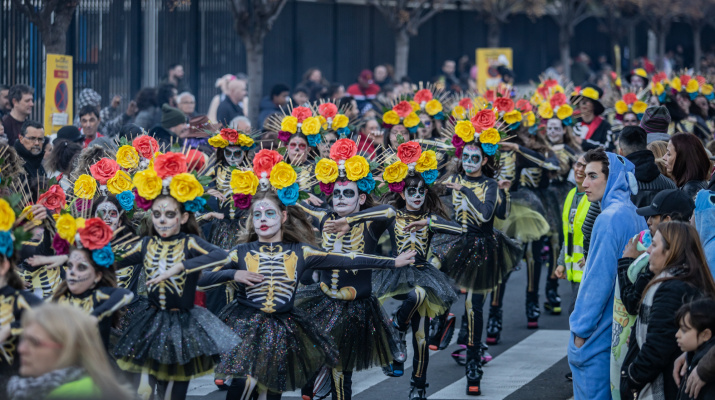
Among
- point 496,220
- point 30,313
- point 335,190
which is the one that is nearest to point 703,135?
point 496,220

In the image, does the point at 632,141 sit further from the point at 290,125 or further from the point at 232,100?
the point at 232,100

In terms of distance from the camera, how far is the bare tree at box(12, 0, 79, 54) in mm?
14234

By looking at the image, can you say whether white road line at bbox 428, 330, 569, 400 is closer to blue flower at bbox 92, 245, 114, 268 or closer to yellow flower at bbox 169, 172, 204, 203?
yellow flower at bbox 169, 172, 204, 203

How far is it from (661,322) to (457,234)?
11.3 feet

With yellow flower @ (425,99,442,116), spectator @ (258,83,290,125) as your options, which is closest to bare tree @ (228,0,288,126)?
spectator @ (258,83,290,125)

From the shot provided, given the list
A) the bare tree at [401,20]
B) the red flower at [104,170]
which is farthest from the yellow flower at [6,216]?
the bare tree at [401,20]

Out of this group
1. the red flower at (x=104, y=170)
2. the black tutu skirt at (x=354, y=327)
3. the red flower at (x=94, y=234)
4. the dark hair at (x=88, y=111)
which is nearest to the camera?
the red flower at (x=94, y=234)

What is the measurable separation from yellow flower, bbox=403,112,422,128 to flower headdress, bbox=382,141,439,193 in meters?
3.88

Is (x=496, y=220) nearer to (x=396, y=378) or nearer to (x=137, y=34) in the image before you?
(x=396, y=378)

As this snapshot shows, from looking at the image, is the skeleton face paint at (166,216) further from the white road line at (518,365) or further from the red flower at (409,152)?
the white road line at (518,365)

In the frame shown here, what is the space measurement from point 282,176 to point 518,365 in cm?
377

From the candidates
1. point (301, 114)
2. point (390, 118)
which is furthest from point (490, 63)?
point (301, 114)

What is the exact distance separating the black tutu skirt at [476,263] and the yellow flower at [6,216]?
16.0 feet

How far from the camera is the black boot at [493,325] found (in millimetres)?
11414
